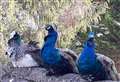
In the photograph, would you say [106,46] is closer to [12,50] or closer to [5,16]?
[5,16]

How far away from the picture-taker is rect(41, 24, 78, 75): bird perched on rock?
1.94 metres

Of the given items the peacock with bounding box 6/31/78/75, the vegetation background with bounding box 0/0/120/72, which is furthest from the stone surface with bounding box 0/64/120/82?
the vegetation background with bounding box 0/0/120/72

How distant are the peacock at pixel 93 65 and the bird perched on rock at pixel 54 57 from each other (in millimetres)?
112

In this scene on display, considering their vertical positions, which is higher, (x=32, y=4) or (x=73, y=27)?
(x=32, y=4)

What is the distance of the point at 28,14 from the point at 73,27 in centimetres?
67

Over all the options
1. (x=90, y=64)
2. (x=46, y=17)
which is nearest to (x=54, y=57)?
(x=90, y=64)

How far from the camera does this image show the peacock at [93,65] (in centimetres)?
179

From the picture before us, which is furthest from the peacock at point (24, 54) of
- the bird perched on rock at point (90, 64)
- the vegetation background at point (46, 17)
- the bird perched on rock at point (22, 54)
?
the vegetation background at point (46, 17)

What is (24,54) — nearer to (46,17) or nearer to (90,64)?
(90,64)

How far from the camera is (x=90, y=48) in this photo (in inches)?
70.6

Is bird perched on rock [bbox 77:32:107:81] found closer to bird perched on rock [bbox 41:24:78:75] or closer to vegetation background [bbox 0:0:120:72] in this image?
bird perched on rock [bbox 41:24:78:75]

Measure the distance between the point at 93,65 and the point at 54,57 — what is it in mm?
230

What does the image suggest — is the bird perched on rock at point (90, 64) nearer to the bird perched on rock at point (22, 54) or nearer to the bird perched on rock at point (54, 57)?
the bird perched on rock at point (54, 57)

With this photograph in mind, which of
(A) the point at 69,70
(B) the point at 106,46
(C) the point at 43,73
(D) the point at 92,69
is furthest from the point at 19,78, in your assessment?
(B) the point at 106,46
